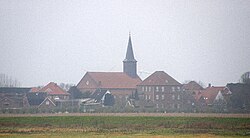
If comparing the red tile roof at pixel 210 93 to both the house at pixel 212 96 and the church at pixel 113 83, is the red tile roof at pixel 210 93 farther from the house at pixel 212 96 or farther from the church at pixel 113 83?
the church at pixel 113 83

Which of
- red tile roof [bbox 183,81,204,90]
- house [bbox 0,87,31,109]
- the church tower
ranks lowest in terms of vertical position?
house [bbox 0,87,31,109]

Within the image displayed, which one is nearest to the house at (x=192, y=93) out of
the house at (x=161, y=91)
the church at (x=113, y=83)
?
the house at (x=161, y=91)

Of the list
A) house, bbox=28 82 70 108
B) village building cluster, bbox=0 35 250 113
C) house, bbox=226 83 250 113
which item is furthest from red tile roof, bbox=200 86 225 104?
house, bbox=28 82 70 108

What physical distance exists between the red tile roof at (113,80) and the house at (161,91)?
9.93 meters

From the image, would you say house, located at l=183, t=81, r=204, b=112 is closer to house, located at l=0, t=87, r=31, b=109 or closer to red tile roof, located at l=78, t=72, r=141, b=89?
red tile roof, located at l=78, t=72, r=141, b=89

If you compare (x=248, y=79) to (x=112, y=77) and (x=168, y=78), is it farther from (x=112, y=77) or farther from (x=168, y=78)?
(x=112, y=77)

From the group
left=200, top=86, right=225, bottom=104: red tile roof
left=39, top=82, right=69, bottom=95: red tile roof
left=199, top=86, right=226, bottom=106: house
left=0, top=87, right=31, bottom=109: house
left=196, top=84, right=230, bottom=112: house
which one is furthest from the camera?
left=39, top=82, right=69, bottom=95: red tile roof

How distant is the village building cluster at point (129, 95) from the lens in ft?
313

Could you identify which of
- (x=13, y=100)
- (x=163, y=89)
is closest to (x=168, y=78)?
(x=163, y=89)

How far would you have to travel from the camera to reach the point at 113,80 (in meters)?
130

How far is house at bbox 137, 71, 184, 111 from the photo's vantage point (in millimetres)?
114175

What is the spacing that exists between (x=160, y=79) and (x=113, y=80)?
672 inches

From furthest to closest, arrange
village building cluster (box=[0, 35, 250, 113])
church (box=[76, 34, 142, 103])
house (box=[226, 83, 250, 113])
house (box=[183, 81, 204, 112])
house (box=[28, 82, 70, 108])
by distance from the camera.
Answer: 1. church (box=[76, 34, 142, 103])
2. house (box=[183, 81, 204, 112])
3. house (box=[28, 82, 70, 108])
4. village building cluster (box=[0, 35, 250, 113])
5. house (box=[226, 83, 250, 113])

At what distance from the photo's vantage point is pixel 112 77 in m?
132
